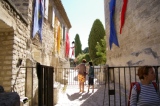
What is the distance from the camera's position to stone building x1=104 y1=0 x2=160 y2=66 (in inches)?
182

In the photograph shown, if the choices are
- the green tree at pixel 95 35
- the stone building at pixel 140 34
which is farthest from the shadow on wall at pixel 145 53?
the green tree at pixel 95 35

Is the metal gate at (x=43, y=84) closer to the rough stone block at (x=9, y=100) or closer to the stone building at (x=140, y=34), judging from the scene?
the rough stone block at (x=9, y=100)

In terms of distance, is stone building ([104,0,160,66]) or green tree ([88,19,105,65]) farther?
green tree ([88,19,105,65])

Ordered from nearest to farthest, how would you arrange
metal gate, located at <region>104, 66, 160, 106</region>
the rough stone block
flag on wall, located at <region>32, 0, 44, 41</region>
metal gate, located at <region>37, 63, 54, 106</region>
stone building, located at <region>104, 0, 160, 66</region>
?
the rough stone block, metal gate, located at <region>37, 63, 54, 106</region>, metal gate, located at <region>104, 66, 160, 106</region>, stone building, located at <region>104, 0, 160, 66</region>, flag on wall, located at <region>32, 0, 44, 41</region>

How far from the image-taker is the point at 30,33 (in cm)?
567

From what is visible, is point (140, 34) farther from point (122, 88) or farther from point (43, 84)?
point (43, 84)

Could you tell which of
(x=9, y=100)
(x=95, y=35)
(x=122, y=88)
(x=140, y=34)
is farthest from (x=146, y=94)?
(x=95, y=35)

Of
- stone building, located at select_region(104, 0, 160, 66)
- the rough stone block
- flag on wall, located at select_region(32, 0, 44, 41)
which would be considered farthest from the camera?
flag on wall, located at select_region(32, 0, 44, 41)

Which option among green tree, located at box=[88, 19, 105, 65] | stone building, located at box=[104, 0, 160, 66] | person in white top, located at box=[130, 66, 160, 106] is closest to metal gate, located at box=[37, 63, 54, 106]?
person in white top, located at box=[130, 66, 160, 106]

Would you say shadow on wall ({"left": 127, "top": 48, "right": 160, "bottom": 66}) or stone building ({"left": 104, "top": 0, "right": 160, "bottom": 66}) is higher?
stone building ({"left": 104, "top": 0, "right": 160, "bottom": 66})

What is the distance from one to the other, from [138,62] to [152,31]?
1.44 m

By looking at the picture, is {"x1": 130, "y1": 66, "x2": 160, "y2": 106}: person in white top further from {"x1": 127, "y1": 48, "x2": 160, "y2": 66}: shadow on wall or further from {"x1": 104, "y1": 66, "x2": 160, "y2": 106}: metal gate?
{"x1": 127, "y1": 48, "x2": 160, "y2": 66}: shadow on wall

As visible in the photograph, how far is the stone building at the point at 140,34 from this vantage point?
15.2 ft

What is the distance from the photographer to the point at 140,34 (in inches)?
218
